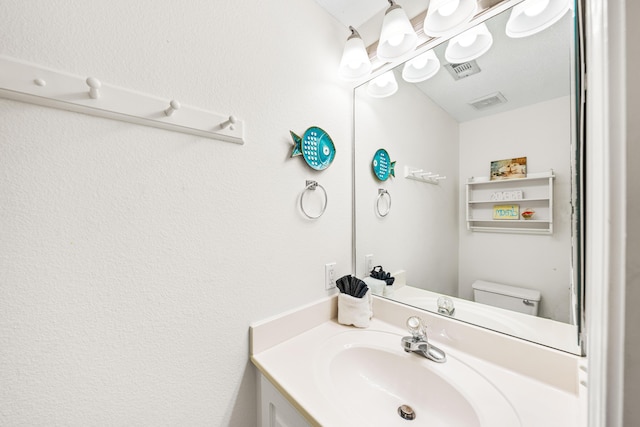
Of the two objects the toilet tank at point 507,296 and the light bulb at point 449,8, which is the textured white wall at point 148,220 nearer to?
the light bulb at point 449,8

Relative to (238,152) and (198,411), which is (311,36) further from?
(198,411)

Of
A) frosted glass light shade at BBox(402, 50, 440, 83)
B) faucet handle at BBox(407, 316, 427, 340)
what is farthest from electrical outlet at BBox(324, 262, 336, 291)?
frosted glass light shade at BBox(402, 50, 440, 83)

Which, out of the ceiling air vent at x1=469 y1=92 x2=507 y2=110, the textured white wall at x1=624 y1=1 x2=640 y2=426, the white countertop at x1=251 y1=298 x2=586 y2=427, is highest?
the ceiling air vent at x1=469 y1=92 x2=507 y2=110

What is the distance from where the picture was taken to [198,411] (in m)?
0.70

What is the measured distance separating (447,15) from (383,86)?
0.38 metres

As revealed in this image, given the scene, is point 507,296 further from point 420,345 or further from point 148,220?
point 148,220

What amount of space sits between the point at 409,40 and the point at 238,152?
0.86 m

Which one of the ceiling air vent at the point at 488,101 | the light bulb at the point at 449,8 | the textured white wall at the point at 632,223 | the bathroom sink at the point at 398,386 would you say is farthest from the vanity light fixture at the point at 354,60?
the bathroom sink at the point at 398,386

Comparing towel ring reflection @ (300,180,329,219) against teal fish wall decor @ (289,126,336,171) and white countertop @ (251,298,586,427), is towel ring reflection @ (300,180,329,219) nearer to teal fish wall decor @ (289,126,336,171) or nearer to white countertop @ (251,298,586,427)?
teal fish wall decor @ (289,126,336,171)

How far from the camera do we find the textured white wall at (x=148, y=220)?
50cm

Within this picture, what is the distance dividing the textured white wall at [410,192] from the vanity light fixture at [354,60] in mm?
130

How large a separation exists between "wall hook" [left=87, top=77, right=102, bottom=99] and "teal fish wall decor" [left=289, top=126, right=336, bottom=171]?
56 cm

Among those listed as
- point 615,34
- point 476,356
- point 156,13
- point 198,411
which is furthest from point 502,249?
point 156,13

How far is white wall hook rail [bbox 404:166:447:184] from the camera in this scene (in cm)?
104
